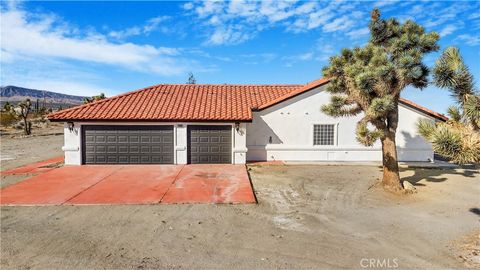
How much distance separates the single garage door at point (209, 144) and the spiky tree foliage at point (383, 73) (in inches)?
276

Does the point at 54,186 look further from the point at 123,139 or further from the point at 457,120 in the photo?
the point at 457,120

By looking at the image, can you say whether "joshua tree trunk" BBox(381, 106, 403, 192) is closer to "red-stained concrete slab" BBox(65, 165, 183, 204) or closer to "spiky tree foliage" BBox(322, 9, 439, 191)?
"spiky tree foliage" BBox(322, 9, 439, 191)

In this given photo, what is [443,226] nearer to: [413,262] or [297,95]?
[413,262]

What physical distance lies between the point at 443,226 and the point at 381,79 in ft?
16.7

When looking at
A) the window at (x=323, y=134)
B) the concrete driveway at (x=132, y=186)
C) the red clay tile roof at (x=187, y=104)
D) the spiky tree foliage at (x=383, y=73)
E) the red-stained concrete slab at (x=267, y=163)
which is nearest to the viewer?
the spiky tree foliage at (x=383, y=73)

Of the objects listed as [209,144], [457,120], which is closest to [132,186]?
[209,144]

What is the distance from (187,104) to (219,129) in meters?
2.94

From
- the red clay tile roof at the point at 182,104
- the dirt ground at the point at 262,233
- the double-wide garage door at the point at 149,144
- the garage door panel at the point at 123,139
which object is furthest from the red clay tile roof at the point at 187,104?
the dirt ground at the point at 262,233

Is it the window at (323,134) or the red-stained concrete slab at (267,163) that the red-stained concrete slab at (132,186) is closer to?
the red-stained concrete slab at (267,163)

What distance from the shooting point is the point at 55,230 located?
7.58 metres

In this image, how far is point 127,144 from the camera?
16812mm

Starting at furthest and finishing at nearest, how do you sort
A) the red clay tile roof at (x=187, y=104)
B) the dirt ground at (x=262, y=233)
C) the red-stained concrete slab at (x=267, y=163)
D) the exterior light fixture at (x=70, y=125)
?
the red-stained concrete slab at (x=267, y=163), the red clay tile roof at (x=187, y=104), the exterior light fixture at (x=70, y=125), the dirt ground at (x=262, y=233)

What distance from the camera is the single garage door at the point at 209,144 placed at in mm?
17078

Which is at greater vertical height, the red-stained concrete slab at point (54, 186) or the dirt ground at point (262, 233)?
the red-stained concrete slab at point (54, 186)
